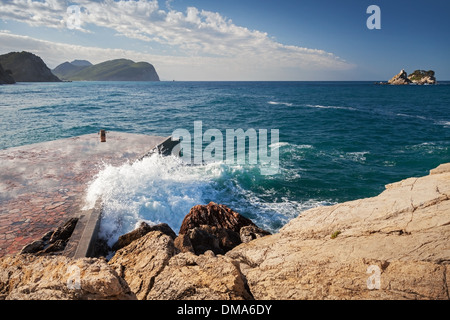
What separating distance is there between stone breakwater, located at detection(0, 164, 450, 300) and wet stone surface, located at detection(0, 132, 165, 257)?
242cm

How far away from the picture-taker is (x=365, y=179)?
13.9m

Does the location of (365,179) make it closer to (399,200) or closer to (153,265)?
(399,200)

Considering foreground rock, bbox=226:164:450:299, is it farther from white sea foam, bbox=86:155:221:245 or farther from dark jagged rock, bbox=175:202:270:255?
white sea foam, bbox=86:155:221:245

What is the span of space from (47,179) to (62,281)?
7.25 meters

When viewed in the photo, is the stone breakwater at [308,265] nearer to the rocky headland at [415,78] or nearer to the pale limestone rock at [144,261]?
the pale limestone rock at [144,261]

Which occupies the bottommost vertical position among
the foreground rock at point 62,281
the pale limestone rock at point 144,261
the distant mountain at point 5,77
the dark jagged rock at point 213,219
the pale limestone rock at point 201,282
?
the dark jagged rock at point 213,219

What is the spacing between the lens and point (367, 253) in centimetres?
376

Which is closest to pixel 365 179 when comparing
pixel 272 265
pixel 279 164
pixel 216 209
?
pixel 279 164

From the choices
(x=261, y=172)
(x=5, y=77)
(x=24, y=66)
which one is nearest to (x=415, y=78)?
(x=261, y=172)

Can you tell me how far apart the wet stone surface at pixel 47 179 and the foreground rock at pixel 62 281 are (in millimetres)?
2347

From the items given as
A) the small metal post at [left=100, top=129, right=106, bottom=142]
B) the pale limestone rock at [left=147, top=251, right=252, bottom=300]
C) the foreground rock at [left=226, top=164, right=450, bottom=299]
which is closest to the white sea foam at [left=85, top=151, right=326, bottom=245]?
the pale limestone rock at [left=147, top=251, right=252, bottom=300]

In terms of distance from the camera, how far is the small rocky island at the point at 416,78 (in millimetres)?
149625

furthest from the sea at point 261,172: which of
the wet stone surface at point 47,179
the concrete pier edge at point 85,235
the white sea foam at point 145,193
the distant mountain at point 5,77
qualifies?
the distant mountain at point 5,77

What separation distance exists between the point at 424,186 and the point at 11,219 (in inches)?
383
